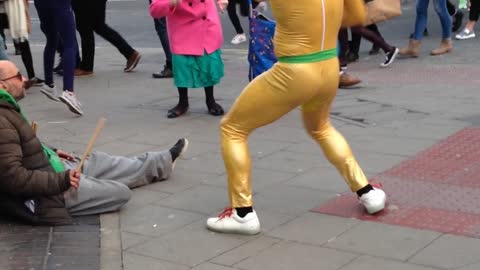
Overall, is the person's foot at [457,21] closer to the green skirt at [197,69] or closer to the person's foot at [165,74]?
the person's foot at [165,74]

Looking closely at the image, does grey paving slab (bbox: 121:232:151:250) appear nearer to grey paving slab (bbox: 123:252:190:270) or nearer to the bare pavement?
the bare pavement

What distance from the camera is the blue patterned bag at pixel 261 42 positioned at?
23.9 feet

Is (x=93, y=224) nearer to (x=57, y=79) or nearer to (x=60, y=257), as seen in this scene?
(x=60, y=257)

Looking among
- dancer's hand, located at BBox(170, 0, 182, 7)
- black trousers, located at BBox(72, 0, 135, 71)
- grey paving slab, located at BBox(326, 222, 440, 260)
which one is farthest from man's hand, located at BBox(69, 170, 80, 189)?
black trousers, located at BBox(72, 0, 135, 71)

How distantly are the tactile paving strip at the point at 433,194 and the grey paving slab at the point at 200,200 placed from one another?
2.16ft

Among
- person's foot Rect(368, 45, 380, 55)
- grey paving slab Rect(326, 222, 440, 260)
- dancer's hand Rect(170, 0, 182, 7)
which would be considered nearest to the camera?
grey paving slab Rect(326, 222, 440, 260)

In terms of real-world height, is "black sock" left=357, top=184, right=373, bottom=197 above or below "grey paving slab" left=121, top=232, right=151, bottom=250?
above

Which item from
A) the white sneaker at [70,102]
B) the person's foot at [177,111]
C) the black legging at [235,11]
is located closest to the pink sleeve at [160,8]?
the person's foot at [177,111]

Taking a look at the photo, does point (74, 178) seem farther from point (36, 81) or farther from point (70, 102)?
point (36, 81)

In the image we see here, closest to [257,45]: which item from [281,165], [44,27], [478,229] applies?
[281,165]

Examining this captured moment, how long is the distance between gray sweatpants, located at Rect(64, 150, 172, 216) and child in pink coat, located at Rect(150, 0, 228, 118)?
6.62 ft

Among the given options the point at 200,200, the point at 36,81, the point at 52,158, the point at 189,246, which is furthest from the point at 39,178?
the point at 36,81

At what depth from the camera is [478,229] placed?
441cm

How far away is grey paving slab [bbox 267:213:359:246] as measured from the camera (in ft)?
14.5
